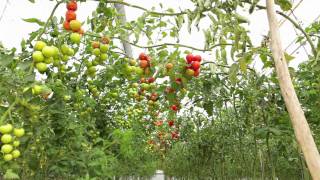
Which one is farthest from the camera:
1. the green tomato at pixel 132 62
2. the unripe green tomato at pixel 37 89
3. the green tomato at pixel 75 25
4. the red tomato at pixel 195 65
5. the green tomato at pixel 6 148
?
the green tomato at pixel 132 62

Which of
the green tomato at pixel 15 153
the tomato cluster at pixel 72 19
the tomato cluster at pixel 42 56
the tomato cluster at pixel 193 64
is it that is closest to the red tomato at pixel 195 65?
the tomato cluster at pixel 193 64

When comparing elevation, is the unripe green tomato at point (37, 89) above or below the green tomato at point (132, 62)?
below

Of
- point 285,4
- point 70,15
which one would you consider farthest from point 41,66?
point 285,4

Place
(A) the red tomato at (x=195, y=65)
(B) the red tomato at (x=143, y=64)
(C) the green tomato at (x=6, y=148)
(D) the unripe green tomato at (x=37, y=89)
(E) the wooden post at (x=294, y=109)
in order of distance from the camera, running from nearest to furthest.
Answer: (E) the wooden post at (x=294, y=109)
(D) the unripe green tomato at (x=37, y=89)
(C) the green tomato at (x=6, y=148)
(A) the red tomato at (x=195, y=65)
(B) the red tomato at (x=143, y=64)

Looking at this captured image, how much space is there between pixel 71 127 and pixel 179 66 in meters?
0.92

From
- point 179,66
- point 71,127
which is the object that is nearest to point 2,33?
point 71,127

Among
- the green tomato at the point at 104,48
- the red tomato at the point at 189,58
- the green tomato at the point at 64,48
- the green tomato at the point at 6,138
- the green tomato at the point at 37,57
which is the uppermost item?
the green tomato at the point at 104,48

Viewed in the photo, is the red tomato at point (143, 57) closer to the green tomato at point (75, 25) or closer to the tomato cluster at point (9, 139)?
the green tomato at point (75, 25)

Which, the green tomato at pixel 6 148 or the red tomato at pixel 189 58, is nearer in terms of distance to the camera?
the green tomato at pixel 6 148

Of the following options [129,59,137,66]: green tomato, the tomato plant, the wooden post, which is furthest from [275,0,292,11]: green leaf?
[129,59,137,66]: green tomato

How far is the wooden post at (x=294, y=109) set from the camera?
101cm

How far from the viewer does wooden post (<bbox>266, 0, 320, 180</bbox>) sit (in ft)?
3.32

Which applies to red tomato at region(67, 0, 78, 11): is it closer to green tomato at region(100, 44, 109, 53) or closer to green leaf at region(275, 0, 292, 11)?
green tomato at region(100, 44, 109, 53)

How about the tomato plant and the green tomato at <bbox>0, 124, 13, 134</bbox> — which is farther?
the tomato plant
